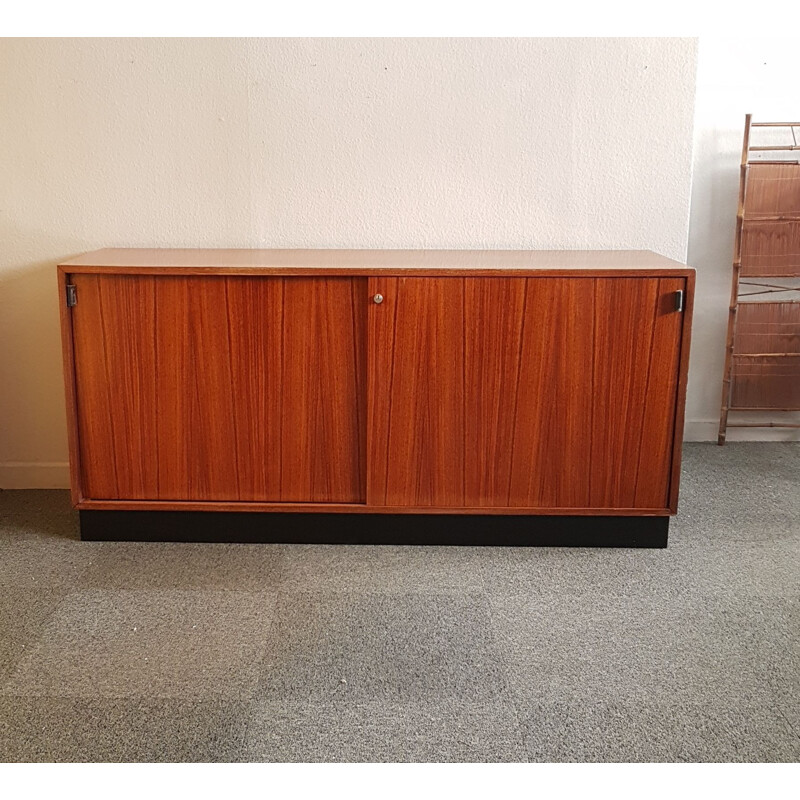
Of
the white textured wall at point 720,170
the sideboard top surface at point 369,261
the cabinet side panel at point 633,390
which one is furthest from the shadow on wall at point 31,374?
the white textured wall at point 720,170

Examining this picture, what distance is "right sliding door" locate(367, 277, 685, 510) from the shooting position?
2.27m

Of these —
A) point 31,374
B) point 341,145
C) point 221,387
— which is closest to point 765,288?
point 341,145

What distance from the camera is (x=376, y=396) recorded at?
2328 mm

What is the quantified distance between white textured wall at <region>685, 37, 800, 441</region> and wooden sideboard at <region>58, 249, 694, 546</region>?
1092 mm

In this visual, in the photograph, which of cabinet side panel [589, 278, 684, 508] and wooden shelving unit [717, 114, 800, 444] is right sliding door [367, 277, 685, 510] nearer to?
cabinet side panel [589, 278, 684, 508]

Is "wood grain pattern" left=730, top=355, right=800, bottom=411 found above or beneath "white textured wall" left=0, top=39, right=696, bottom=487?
beneath

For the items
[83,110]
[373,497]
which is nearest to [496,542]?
[373,497]

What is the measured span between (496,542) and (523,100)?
1.31m

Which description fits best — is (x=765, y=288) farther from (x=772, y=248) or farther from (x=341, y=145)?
(x=341, y=145)

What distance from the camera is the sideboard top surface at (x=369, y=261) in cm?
226

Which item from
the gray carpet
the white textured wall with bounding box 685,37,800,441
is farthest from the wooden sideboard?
the white textured wall with bounding box 685,37,800,441

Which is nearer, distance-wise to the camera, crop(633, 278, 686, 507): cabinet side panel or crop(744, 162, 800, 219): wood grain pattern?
crop(633, 278, 686, 507): cabinet side panel

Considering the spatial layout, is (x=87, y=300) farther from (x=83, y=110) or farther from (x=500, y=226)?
(x=500, y=226)

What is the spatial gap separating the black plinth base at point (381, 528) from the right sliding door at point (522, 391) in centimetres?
7
